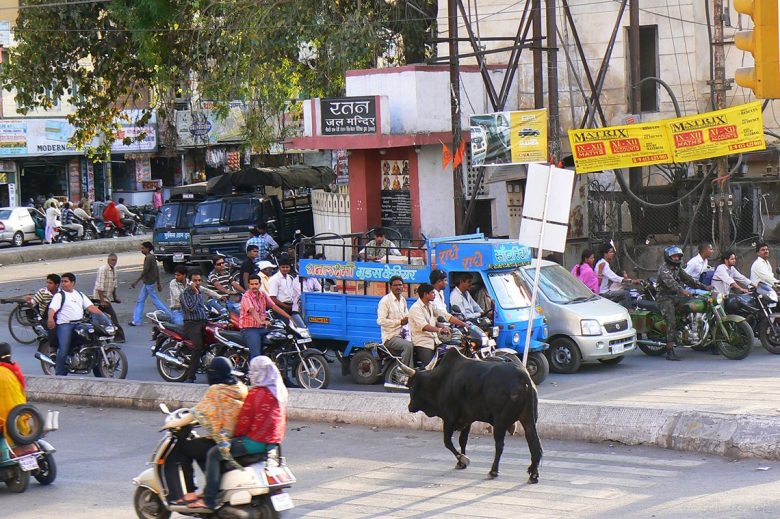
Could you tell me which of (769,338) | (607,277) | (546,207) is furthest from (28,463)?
(769,338)

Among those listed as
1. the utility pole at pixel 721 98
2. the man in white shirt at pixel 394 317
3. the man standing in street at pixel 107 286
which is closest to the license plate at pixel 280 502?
the man in white shirt at pixel 394 317

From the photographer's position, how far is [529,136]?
68.8ft

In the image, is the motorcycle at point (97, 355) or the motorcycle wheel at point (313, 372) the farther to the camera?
the motorcycle at point (97, 355)

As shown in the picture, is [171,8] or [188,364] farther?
[171,8]

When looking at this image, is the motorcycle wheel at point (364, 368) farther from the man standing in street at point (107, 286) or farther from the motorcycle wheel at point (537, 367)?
the man standing in street at point (107, 286)

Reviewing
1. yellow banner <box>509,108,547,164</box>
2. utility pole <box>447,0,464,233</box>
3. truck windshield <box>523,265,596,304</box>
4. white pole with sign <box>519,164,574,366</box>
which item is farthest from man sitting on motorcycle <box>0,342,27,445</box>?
utility pole <box>447,0,464,233</box>

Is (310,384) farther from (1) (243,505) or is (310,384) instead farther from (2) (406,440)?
(1) (243,505)

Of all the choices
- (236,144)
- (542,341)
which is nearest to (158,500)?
(542,341)

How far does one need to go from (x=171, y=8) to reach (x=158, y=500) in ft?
A: 68.6

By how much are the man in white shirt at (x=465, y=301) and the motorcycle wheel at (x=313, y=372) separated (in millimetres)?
1857

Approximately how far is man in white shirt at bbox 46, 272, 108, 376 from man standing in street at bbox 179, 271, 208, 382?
131 centimetres

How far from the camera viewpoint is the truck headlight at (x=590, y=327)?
16.2 meters

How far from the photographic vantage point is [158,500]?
8977mm

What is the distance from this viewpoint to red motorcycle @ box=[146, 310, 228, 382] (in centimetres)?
1603
